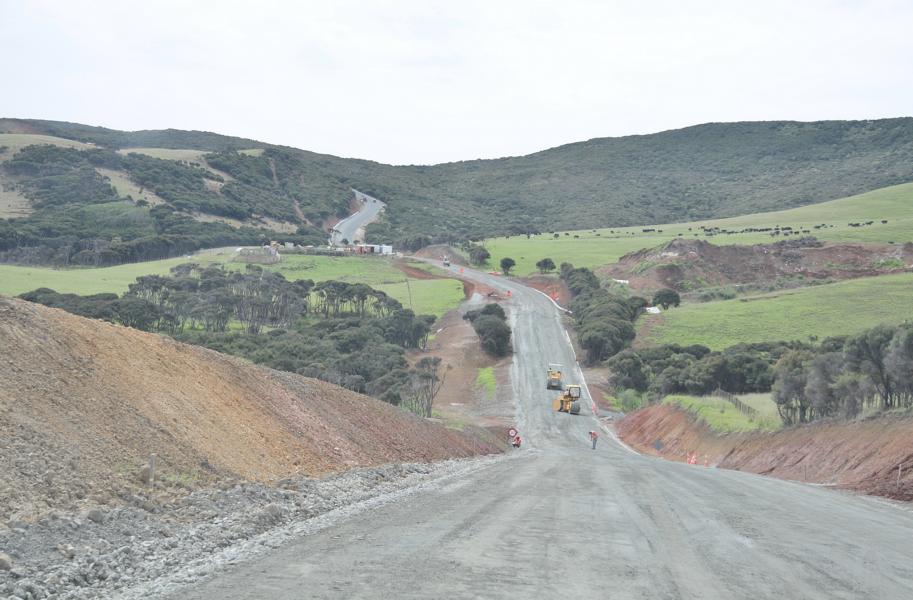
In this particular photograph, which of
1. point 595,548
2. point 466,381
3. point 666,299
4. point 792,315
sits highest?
point 666,299

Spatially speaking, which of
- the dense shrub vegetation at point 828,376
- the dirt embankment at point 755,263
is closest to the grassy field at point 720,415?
the dense shrub vegetation at point 828,376

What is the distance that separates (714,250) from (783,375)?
78053mm

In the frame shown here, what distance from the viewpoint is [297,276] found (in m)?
116

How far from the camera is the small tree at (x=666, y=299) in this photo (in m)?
96.6

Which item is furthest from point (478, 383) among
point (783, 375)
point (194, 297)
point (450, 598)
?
point (450, 598)

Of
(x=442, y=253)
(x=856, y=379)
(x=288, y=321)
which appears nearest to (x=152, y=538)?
(x=856, y=379)

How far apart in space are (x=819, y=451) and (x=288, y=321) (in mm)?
64264

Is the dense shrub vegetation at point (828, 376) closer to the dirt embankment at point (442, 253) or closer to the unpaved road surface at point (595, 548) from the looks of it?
the unpaved road surface at point (595, 548)

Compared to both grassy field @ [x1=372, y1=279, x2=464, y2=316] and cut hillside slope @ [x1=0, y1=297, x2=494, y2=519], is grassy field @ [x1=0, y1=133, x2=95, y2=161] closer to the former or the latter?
grassy field @ [x1=372, y1=279, x2=464, y2=316]

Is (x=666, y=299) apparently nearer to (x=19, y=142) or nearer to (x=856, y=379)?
(x=856, y=379)

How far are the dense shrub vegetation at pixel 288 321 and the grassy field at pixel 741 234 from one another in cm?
3967

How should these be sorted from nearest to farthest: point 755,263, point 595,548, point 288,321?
point 595,548 → point 288,321 → point 755,263

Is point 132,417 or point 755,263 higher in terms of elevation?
point 755,263

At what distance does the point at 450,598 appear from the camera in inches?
399
